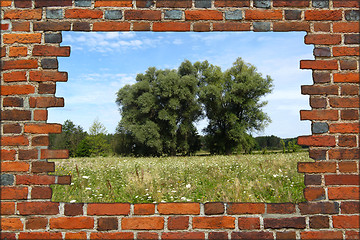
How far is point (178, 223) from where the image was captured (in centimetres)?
255

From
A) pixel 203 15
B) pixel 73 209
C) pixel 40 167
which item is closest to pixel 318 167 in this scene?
pixel 203 15

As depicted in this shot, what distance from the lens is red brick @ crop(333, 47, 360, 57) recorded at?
2695mm

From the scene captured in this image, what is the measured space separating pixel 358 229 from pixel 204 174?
4174 millimetres

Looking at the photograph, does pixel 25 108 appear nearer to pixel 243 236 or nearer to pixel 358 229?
pixel 243 236

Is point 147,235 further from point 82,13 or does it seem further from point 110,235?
point 82,13

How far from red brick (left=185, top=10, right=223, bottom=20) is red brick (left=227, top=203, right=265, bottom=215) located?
6.04 feet

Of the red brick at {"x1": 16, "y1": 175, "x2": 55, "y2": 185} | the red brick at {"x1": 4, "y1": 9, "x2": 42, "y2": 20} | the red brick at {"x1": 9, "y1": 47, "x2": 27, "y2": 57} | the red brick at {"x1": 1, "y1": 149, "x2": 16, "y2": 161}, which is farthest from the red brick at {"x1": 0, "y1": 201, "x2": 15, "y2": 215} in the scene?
the red brick at {"x1": 4, "y1": 9, "x2": 42, "y2": 20}

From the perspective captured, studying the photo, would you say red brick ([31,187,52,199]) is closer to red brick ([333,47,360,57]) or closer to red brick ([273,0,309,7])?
red brick ([273,0,309,7])

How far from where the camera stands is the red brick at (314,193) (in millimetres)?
2602

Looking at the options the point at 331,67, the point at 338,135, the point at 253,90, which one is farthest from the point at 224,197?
the point at 253,90

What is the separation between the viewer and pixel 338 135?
264 cm

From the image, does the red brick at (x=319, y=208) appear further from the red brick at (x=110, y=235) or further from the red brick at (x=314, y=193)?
the red brick at (x=110, y=235)

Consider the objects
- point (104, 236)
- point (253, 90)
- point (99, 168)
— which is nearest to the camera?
point (104, 236)

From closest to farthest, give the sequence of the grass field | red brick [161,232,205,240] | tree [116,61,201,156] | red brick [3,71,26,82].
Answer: red brick [161,232,205,240] < red brick [3,71,26,82] < the grass field < tree [116,61,201,156]
